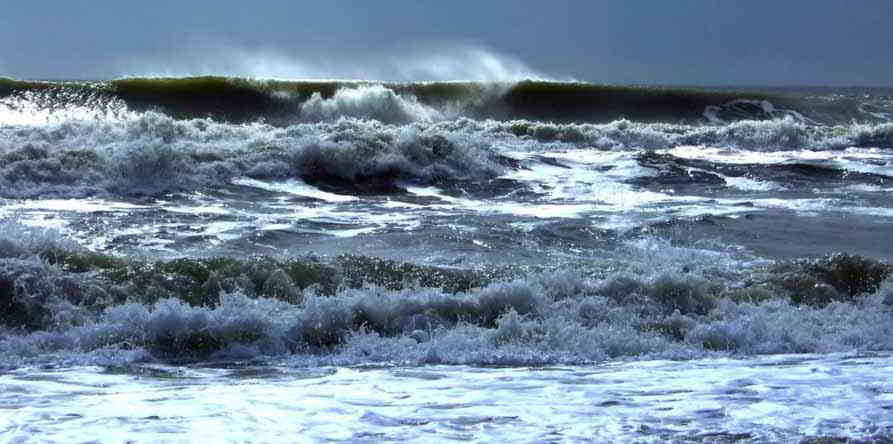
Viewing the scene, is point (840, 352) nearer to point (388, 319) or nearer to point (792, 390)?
point (792, 390)

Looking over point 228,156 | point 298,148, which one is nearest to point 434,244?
point 228,156

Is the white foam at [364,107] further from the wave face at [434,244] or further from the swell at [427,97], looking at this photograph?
the wave face at [434,244]

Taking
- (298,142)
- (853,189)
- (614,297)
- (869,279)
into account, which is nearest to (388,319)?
(614,297)

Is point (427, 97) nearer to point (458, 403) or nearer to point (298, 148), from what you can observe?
point (298, 148)

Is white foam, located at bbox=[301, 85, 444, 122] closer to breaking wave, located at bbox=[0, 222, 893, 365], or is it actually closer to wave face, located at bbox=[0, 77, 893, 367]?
wave face, located at bbox=[0, 77, 893, 367]

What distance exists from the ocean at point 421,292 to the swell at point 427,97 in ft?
28.0

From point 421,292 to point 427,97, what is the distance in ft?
66.1

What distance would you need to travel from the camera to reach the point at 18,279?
7.37 m

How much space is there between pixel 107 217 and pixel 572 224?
469cm

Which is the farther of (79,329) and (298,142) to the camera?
(298,142)

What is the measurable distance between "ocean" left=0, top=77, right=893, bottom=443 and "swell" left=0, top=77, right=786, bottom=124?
854cm

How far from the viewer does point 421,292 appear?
7.60 m

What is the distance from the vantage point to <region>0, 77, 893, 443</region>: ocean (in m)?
4.96

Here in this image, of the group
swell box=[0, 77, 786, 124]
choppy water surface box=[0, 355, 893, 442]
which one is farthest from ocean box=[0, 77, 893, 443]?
swell box=[0, 77, 786, 124]
